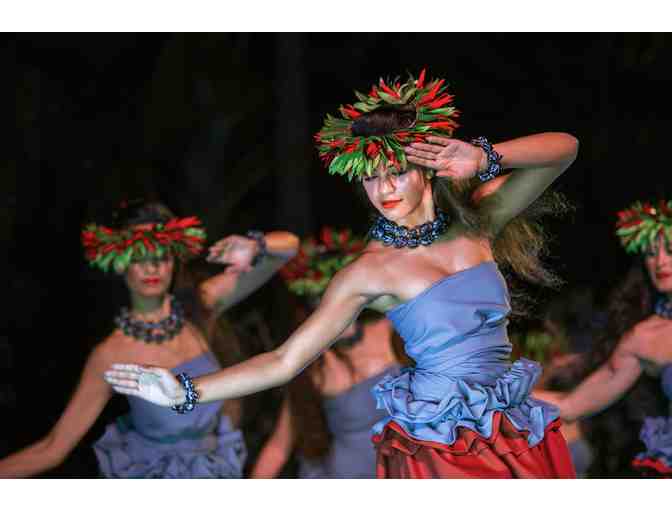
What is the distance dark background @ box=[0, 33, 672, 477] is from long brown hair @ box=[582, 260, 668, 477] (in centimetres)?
92

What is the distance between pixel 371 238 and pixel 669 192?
3094 mm

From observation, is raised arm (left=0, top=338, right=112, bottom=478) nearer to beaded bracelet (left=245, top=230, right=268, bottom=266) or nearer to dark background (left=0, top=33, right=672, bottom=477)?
beaded bracelet (left=245, top=230, right=268, bottom=266)

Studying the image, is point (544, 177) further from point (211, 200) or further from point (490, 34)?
point (211, 200)

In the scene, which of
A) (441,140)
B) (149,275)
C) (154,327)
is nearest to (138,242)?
(149,275)

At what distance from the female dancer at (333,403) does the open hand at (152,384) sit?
175 cm

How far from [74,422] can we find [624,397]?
226cm

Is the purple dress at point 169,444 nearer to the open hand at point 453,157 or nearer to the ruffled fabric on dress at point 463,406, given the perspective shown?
the ruffled fabric on dress at point 463,406

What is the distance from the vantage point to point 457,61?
610 centimetres

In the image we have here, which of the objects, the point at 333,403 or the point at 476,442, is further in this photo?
the point at 333,403

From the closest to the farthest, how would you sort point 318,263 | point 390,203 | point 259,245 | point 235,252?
1. point 390,203
2. point 235,252
3. point 259,245
4. point 318,263

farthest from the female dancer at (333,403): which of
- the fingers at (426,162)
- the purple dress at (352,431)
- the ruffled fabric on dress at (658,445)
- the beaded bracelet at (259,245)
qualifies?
the fingers at (426,162)

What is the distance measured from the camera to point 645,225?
4.21 m

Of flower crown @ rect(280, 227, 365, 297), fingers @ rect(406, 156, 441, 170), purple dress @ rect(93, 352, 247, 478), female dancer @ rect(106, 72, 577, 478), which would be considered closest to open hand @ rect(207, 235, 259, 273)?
purple dress @ rect(93, 352, 247, 478)

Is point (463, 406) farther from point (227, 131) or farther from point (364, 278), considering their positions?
point (227, 131)
